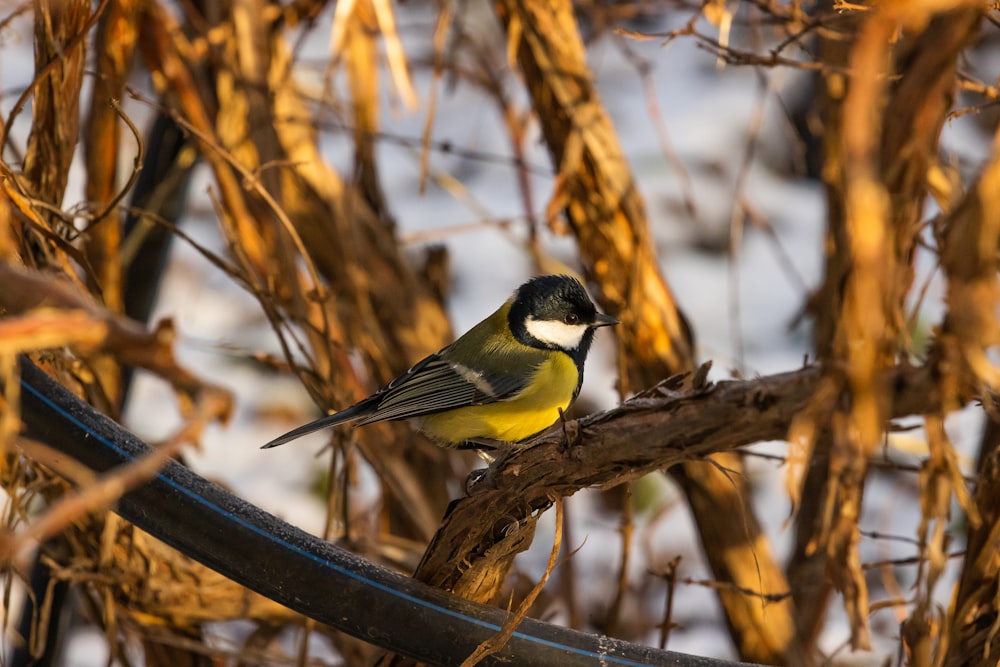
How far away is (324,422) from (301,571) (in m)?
0.71

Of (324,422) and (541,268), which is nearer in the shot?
(324,422)

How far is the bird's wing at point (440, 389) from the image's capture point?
7.55ft

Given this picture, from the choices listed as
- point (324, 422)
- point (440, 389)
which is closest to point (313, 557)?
point (324, 422)

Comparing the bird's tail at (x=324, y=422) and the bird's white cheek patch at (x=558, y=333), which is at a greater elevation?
the bird's white cheek patch at (x=558, y=333)

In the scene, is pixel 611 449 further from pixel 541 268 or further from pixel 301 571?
pixel 541 268

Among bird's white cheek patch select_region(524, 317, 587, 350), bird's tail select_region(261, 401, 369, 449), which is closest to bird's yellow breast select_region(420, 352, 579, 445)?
bird's white cheek patch select_region(524, 317, 587, 350)

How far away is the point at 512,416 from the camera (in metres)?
2.47

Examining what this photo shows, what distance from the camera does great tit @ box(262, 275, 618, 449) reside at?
241cm

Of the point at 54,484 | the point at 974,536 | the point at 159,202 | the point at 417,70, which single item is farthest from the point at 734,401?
the point at 417,70

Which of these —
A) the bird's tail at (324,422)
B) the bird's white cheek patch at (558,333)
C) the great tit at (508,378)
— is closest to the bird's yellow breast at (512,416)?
the great tit at (508,378)

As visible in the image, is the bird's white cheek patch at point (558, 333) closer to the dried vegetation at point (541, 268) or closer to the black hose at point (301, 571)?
the dried vegetation at point (541, 268)

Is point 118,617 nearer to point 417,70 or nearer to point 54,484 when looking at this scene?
point 54,484

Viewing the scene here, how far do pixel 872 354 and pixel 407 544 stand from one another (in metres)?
1.93

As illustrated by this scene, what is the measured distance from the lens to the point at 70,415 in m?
1.36
